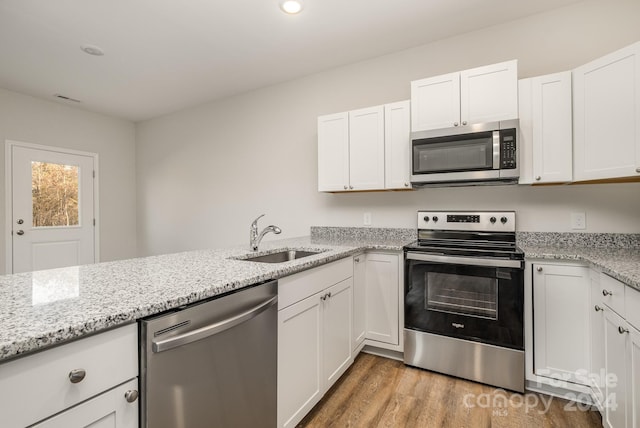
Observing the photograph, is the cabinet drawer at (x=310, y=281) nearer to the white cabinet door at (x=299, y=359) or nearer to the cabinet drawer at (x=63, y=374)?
the white cabinet door at (x=299, y=359)

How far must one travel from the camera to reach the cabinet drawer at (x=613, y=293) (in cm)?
140

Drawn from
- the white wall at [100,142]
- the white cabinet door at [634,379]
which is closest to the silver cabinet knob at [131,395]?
the white cabinet door at [634,379]

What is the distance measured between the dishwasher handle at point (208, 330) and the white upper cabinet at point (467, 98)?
1872mm

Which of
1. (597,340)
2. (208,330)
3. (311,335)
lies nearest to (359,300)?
(311,335)

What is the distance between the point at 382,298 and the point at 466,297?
0.62 metres

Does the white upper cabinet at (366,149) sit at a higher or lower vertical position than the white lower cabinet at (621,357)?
higher

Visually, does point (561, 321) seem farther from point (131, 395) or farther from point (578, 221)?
point (131, 395)

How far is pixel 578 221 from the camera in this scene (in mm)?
2248

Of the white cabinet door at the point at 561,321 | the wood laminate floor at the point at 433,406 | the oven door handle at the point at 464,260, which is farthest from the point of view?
the oven door handle at the point at 464,260

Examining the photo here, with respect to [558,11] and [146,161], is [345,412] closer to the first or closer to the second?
[558,11]

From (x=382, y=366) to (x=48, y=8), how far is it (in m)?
3.65

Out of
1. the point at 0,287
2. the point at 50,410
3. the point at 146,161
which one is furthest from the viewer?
the point at 146,161

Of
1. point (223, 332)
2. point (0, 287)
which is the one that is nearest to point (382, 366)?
point (223, 332)

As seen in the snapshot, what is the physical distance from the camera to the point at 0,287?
1.13 m
